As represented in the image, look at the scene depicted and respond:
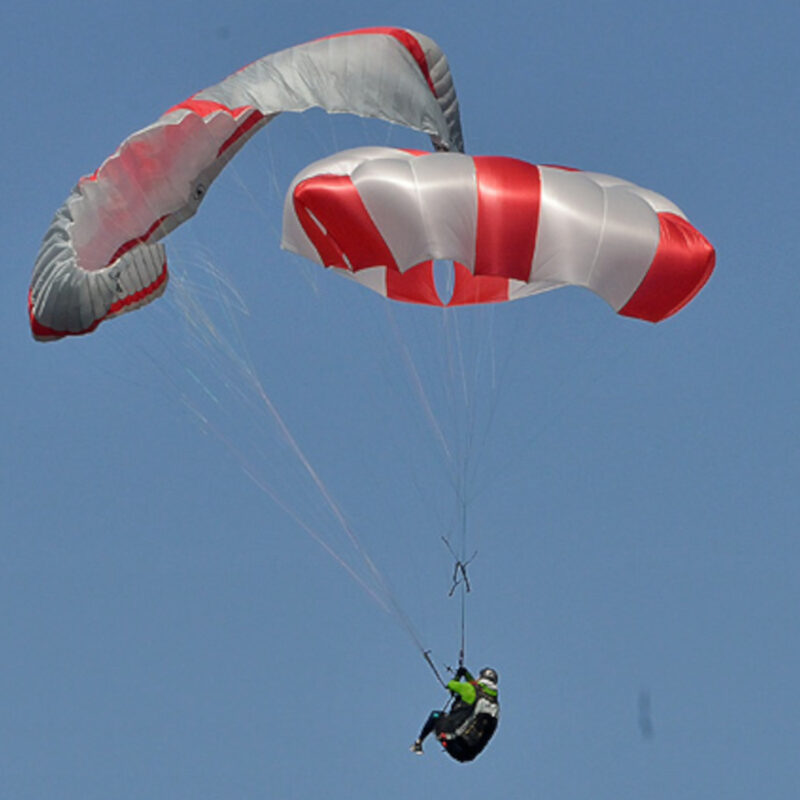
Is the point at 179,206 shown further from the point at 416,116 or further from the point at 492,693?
the point at 492,693

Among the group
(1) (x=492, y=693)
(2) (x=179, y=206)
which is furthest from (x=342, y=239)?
(1) (x=492, y=693)

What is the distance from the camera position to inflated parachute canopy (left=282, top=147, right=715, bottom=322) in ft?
68.3

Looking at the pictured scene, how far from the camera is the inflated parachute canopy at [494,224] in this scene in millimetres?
20812

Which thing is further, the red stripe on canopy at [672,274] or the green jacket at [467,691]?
the green jacket at [467,691]

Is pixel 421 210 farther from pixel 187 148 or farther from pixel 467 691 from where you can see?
pixel 467 691

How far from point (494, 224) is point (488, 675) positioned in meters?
4.26

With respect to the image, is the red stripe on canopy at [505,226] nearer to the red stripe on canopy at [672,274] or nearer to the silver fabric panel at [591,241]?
the silver fabric panel at [591,241]

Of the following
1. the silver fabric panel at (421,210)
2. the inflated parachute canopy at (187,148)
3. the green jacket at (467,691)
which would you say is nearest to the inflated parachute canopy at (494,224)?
the silver fabric panel at (421,210)

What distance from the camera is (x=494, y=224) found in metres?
20.9

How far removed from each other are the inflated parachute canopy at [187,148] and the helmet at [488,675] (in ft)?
16.1

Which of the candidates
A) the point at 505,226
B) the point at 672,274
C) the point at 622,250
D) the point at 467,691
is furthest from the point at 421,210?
the point at 467,691

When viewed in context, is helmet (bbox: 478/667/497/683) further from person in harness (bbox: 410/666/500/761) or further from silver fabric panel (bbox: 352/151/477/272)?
Answer: silver fabric panel (bbox: 352/151/477/272)

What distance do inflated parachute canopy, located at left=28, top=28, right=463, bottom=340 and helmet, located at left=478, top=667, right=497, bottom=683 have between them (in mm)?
4894

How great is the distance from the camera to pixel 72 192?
2266cm
